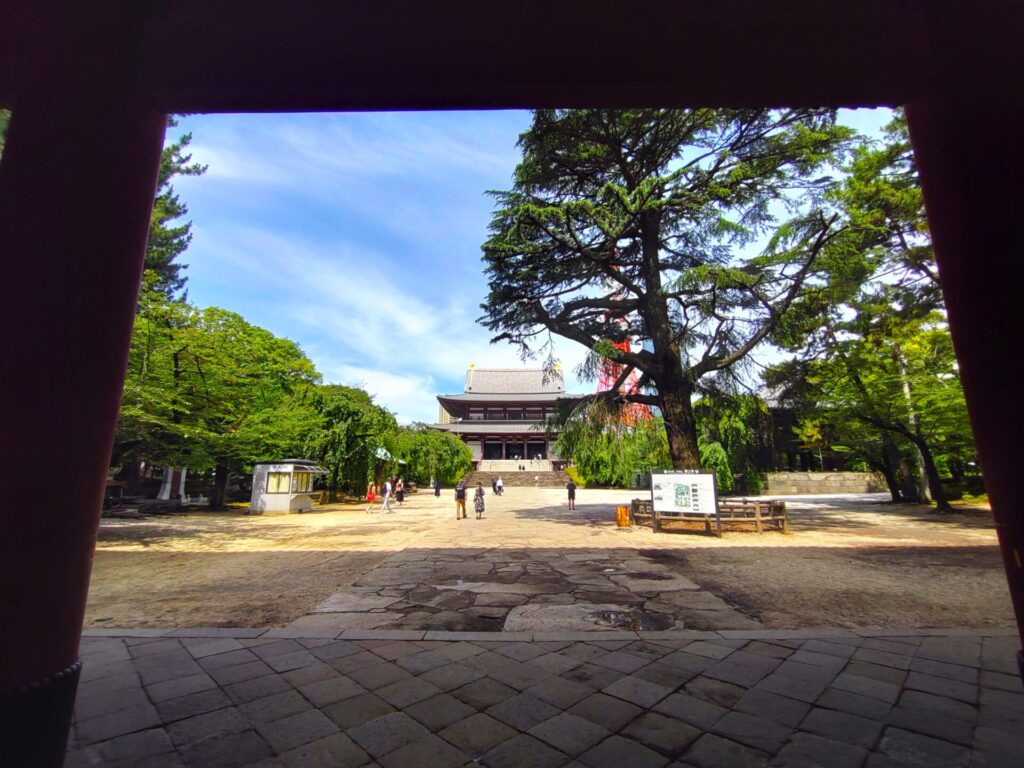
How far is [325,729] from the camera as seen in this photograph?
7.86 feet

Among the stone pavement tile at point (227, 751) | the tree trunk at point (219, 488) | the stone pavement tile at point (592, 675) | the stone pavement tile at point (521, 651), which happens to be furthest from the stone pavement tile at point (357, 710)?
the tree trunk at point (219, 488)

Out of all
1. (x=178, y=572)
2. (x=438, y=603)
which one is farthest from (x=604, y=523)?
(x=178, y=572)

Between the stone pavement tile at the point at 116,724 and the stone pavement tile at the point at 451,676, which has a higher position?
the stone pavement tile at the point at 116,724

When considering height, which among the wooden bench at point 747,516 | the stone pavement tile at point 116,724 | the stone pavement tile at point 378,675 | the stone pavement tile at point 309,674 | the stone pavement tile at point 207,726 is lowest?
the stone pavement tile at point 378,675

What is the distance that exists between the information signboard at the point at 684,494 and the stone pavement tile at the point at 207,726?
9777 mm

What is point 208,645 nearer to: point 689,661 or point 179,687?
point 179,687

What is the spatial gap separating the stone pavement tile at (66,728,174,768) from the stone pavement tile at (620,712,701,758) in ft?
7.34

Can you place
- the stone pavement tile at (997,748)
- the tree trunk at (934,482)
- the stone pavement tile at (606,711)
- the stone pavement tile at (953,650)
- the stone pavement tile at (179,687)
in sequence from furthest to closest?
the tree trunk at (934,482) < the stone pavement tile at (953,650) < the stone pavement tile at (179,687) < the stone pavement tile at (606,711) < the stone pavement tile at (997,748)

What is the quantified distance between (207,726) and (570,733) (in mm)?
1919

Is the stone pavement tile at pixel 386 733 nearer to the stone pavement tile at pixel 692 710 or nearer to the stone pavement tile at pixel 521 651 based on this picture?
the stone pavement tile at pixel 521 651

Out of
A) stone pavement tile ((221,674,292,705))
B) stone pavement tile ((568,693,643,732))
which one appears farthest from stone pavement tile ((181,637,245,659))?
stone pavement tile ((568,693,643,732))

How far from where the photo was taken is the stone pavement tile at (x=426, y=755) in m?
2.10

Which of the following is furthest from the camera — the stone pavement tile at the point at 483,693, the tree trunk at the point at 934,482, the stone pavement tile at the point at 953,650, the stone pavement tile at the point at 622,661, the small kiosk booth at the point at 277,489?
the small kiosk booth at the point at 277,489

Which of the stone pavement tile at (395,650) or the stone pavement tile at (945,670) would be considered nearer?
the stone pavement tile at (945,670)
